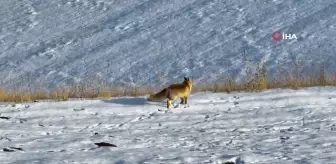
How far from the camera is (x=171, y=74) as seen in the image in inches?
656

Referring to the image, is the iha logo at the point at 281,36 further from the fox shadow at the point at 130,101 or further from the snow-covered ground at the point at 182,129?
the fox shadow at the point at 130,101

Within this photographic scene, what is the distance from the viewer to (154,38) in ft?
64.7

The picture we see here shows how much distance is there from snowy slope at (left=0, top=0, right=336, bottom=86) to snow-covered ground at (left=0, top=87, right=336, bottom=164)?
640 cm

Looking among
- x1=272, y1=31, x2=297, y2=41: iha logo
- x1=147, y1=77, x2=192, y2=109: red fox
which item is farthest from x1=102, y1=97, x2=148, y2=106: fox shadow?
x1=272, y1=31, x2=297, y2=41: iha logo

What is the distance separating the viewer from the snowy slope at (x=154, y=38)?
674 inches

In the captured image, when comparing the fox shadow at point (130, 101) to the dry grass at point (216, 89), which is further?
the dry grass at point (216, 89)

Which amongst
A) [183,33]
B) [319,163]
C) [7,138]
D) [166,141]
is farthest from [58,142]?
[183,33]

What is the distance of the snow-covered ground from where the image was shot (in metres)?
6.67

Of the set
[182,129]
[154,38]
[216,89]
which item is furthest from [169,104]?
[154,38]

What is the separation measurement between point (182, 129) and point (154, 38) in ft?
38.2

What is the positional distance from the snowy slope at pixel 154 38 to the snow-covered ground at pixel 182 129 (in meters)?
6.40

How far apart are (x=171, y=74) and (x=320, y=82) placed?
261 inches

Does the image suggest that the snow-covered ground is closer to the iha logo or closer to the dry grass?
the dry grass

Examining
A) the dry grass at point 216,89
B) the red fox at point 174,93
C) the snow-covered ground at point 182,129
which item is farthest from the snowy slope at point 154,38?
the snow-covered ground at point 182,129
